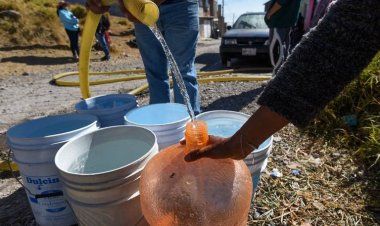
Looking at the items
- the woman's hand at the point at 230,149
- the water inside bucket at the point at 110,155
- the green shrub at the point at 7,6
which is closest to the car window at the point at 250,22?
the water inside bucket at the point at 110,155

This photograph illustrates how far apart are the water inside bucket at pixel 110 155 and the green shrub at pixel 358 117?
1.97 metres

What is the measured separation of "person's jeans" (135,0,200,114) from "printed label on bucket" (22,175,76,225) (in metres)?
1.28

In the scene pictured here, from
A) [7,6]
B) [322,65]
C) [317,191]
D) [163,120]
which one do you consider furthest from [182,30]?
[7,6]

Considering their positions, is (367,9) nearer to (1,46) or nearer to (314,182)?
(314,182)

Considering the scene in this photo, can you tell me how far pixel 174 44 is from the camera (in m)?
2.50

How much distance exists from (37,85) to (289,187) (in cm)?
709

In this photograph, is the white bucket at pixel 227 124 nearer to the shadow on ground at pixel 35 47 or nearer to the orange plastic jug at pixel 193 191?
the orange plastic jug at pixel 193 191

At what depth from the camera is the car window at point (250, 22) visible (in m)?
8.64

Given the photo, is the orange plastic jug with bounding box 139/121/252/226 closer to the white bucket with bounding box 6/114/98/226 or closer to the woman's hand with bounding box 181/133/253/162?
the woman's hand with bounding box 181/133/253/162

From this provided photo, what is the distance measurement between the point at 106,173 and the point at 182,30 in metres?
1.51

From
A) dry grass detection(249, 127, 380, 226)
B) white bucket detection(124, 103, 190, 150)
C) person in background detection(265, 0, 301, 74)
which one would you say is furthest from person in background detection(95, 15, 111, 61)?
dry grass detection(249, 127, 380, 226)

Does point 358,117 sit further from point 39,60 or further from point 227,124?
point 39,60

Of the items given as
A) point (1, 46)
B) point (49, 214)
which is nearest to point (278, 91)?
point (49, 214)

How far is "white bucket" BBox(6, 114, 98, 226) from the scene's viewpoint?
161cm
